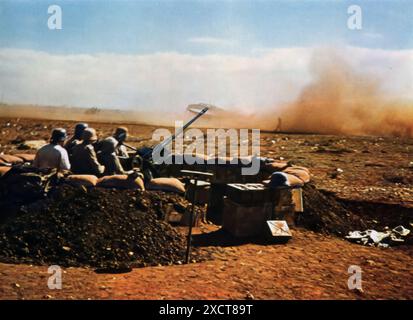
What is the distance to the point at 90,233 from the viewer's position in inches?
231

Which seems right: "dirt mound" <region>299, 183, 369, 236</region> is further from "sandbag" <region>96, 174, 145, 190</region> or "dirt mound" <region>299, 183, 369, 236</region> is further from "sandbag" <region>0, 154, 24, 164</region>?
"sandbag" <region>0, 154, 24, 164</region>

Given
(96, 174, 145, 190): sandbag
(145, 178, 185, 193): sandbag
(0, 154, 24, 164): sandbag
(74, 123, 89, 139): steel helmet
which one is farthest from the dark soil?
(0, 154, 24, 164): sandbag

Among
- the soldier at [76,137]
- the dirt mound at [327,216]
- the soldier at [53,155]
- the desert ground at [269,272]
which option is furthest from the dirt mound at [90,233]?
the dirt mound at [327,216]

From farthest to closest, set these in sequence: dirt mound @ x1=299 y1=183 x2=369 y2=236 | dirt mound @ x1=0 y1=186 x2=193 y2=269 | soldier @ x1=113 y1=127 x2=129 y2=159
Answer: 1. soldier @ x1=113 y1=127 x2=129 y2=159
2. dirt mound @ x1=299 y1=183 x2=369 y2=236
3. dirt mound @ x1=0 y1=186 x2=193 y2=269

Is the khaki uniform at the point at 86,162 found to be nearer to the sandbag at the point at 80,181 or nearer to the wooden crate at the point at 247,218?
the sandbag at the point at 80,181

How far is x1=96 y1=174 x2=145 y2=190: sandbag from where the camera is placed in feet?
22.6

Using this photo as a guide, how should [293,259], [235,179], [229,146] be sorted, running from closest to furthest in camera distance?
[293,259]
[235,179]
[229,146]

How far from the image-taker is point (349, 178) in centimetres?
1161

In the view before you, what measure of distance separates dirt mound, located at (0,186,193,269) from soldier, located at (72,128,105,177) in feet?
2.54

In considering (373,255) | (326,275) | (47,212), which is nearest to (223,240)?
(326,275)

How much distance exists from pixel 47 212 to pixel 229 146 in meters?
13.6

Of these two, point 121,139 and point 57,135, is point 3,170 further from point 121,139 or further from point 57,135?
point 121,139
